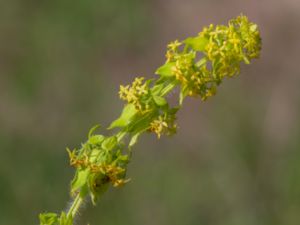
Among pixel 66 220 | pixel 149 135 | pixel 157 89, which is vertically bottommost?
pixel 66 220

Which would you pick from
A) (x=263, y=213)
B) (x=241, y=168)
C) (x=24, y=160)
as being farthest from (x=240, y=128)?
(x=24, y=160)

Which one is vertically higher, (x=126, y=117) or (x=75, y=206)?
(x=126, y=117)

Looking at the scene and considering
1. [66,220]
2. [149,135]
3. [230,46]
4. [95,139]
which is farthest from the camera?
[149,135]

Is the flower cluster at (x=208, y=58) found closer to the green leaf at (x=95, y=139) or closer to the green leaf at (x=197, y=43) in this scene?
the green leaf at (x=197, y=43)

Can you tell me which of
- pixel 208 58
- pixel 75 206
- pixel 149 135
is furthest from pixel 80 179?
pixel 149 135

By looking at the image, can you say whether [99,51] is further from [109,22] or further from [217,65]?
[217,65]

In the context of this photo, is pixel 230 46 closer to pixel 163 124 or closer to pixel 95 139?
pixel 163 124

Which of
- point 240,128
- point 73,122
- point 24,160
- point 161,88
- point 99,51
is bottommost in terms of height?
point 161,88
